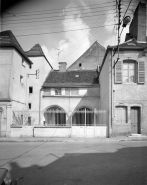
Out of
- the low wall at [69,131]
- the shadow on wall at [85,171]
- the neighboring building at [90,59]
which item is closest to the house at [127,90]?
the low wall at [69,131]

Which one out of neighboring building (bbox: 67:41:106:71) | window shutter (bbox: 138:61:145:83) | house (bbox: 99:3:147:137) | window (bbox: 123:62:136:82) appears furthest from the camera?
neighboring building (bbox: 67:41:106:71)

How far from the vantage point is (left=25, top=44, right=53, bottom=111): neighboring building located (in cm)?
2078

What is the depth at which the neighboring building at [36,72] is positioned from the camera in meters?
20.8

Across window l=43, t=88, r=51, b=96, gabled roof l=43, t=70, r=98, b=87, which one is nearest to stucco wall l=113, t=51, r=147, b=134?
gabled roof l=43, t=70, r=98, b=87

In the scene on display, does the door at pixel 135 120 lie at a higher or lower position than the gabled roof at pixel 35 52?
lower

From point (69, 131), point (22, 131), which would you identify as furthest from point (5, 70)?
point (69, 131)

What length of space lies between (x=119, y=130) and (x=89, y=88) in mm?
8305

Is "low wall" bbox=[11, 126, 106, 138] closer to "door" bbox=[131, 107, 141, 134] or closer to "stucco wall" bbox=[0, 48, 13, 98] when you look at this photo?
"door" bbox=[131, 107, 141, 134]

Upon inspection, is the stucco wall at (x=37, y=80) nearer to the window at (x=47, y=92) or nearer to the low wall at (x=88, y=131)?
the window at (x=47, y=92)

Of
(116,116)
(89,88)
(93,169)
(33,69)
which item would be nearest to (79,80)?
(89,88)

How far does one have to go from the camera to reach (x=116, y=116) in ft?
44.2

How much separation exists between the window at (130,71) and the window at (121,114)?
2.34 m

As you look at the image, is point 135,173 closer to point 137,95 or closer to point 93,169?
point 93,169

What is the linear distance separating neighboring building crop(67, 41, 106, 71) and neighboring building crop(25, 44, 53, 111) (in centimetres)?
647
